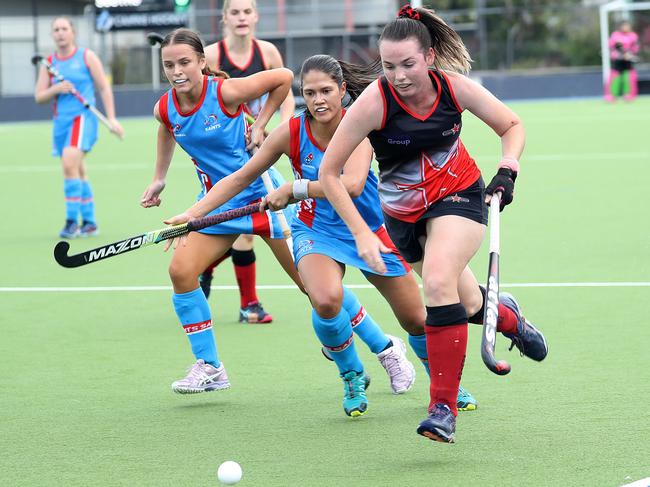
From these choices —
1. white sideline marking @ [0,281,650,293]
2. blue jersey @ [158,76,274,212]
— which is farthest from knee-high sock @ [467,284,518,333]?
white sideline marking @ [0,281,650,293]

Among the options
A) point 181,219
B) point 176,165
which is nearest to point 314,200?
point 181,219

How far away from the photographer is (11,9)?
37000 mm

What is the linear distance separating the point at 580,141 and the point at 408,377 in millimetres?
13037

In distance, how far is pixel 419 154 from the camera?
4656 millimetres

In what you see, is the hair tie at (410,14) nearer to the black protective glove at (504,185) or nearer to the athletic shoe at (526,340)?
the black protective glove at (504,185)

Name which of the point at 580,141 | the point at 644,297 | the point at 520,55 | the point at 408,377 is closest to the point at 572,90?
the point at 520,55

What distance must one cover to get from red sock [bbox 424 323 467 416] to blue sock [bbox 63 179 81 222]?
6.76 metres

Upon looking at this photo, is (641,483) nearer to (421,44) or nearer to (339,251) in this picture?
→ (339,251)

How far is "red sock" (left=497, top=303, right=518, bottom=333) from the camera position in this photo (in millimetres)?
5031

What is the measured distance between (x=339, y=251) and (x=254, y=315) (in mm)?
2209

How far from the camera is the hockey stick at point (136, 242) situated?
490cm

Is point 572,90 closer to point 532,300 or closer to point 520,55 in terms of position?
point 520,55

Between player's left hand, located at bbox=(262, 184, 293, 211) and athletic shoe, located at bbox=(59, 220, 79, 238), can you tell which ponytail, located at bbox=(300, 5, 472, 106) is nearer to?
player's left hand, located at bbox=(262, 184, 293, 211)

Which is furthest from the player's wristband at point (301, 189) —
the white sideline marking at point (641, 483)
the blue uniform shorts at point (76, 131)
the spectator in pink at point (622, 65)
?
the spectator in pink at point (622, 65)
